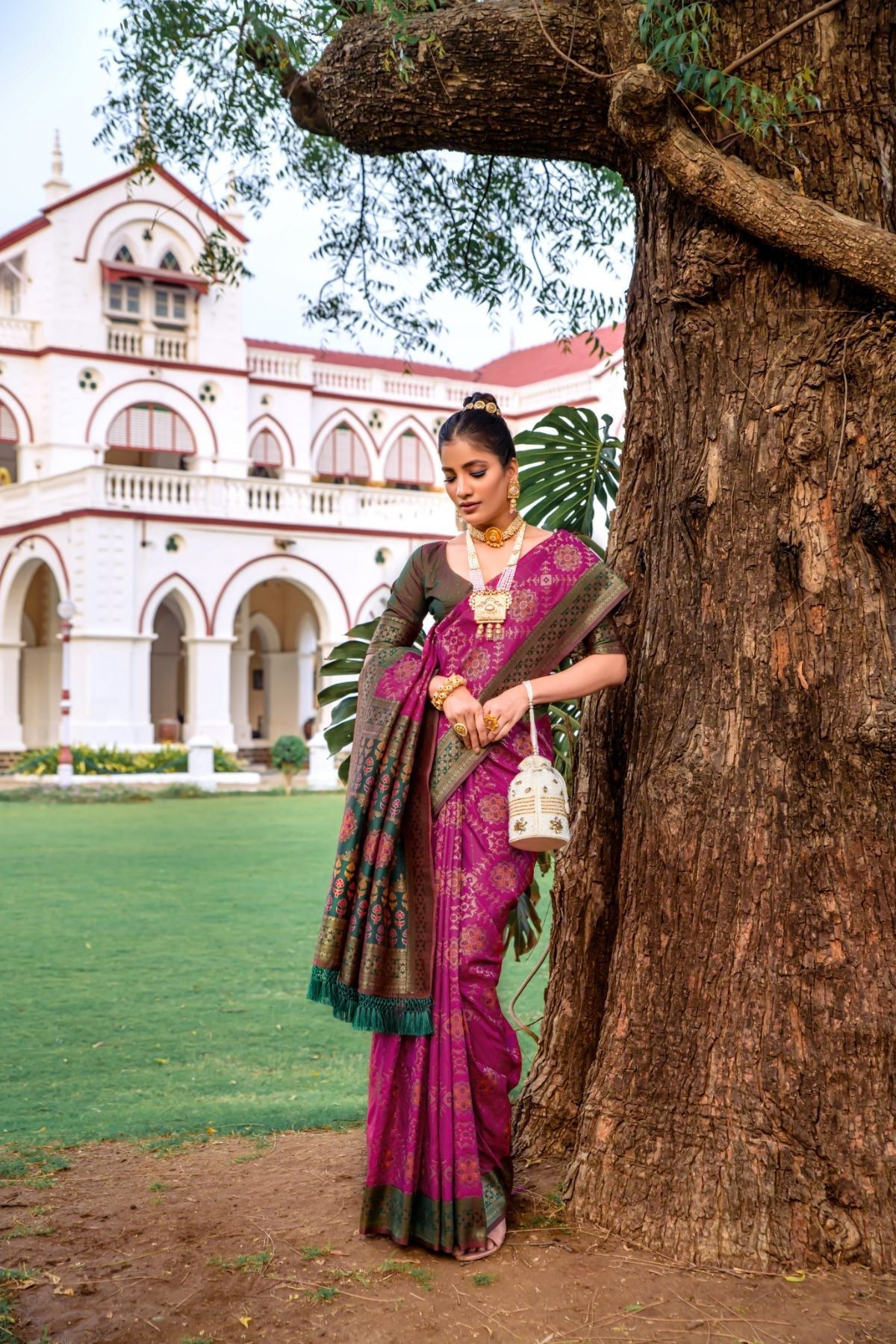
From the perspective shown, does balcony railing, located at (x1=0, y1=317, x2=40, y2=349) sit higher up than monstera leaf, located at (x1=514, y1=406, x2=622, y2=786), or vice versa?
balcony railing, located at (x1=0, y1=317, x2=40, y2=349)

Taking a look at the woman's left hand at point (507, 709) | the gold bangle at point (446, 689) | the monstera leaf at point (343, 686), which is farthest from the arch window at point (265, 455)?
the woman's left hand at point (507, 709)

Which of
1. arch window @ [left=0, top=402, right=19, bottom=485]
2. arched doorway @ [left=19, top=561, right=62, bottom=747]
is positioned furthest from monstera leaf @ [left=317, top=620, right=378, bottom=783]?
arch window @ [left=0, top=402, right=19, bottom=485]

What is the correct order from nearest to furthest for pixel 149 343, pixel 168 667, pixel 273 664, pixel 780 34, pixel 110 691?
pixel 780 34 < pixel 110 691 < pixel 149 343 < pixel 168 667 < pixel 273 664

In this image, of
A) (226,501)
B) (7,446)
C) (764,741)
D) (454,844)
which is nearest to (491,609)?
(454,844)

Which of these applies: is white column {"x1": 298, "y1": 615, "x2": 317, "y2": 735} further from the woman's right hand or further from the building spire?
the woman's right hand

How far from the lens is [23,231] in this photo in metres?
24.6

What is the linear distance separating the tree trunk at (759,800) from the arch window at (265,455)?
23969 mm

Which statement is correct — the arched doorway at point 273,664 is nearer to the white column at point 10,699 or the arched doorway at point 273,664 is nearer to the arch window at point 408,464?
the arch window at point 408,464

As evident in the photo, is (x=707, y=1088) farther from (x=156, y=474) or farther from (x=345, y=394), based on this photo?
(x=345, y=394)

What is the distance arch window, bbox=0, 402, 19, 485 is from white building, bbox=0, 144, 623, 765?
0.04 m

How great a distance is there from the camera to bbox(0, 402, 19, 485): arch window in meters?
24.0

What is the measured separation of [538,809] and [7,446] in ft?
81.8

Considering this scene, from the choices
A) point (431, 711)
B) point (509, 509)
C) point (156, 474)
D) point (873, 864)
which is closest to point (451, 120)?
point (509, 509)

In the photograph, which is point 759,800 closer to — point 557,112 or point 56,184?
point 557,112
